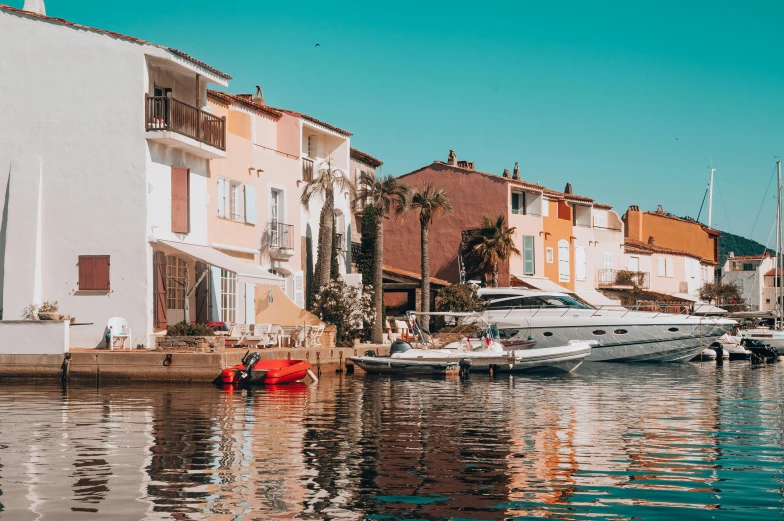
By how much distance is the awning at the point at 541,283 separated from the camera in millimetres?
54525

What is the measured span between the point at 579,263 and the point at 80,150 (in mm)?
38909

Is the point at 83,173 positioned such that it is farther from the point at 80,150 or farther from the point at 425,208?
the point at 425,208

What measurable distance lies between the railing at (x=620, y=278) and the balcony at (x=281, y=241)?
3124 cm

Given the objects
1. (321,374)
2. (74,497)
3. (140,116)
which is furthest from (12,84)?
(74,497)

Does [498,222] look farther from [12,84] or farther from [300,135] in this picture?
[12,84]

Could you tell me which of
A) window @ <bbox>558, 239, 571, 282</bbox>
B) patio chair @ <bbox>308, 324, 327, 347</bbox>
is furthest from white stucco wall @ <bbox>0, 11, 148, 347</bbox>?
window @ <bbox>558, 239, 571, 282</bbox>

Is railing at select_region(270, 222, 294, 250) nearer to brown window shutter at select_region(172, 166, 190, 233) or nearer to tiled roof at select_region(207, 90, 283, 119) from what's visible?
tiled roof at select_region(207, 90, 283, 119)

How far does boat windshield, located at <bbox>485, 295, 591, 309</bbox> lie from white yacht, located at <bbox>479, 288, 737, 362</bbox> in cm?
85

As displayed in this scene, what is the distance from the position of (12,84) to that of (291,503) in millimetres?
23575

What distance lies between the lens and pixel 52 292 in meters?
30.4

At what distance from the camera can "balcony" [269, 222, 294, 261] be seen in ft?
126

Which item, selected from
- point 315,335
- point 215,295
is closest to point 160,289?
point 215,295

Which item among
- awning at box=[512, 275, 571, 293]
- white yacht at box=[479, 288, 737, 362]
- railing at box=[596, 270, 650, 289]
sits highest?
railing at box=[596, 270, 650, 289]

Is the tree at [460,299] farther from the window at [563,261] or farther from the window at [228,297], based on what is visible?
the window at [563,261]
